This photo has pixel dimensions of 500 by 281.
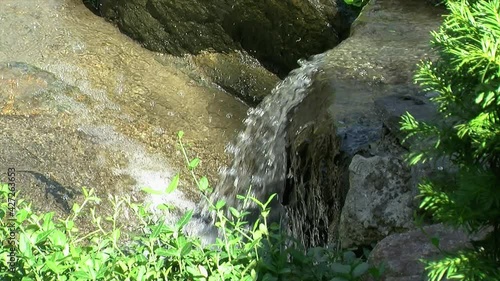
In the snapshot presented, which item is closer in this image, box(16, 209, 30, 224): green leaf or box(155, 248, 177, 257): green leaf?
box(155, 248, 177, 257): green leaf

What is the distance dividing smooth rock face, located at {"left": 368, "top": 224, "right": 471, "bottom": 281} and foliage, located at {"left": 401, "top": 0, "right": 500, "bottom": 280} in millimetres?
621

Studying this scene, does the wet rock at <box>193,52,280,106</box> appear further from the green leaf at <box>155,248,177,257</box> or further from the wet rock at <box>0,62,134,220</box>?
the green leaf at <box>155,248,177,257</box>

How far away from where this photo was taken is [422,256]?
2.95 m

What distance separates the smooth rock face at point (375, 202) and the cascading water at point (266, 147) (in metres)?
1.18

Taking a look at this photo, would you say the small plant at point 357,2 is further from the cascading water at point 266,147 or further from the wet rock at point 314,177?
the wet rock at point 314,177

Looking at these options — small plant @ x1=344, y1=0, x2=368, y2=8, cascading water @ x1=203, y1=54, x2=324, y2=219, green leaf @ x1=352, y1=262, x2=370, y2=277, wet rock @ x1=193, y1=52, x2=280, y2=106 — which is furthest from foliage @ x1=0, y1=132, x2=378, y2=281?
wet rock @ x1=193, y1=52, x2=280, y2=106

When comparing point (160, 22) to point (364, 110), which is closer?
point (364, 110)

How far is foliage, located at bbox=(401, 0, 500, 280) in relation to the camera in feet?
6.74

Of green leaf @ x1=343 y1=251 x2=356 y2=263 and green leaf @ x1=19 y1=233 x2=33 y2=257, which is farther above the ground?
green leaf @ x1=343 y1=251 x2=356 y2=263

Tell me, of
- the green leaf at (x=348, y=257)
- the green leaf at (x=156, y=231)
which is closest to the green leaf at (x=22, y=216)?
the green leaf at (x=156, y=231)

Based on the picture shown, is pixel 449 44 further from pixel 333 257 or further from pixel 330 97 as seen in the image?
pixel 330 97

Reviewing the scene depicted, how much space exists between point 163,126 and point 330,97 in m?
2.34

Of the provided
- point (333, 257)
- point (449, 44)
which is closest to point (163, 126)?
point (333, 257)

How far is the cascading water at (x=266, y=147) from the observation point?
5.27 meters
